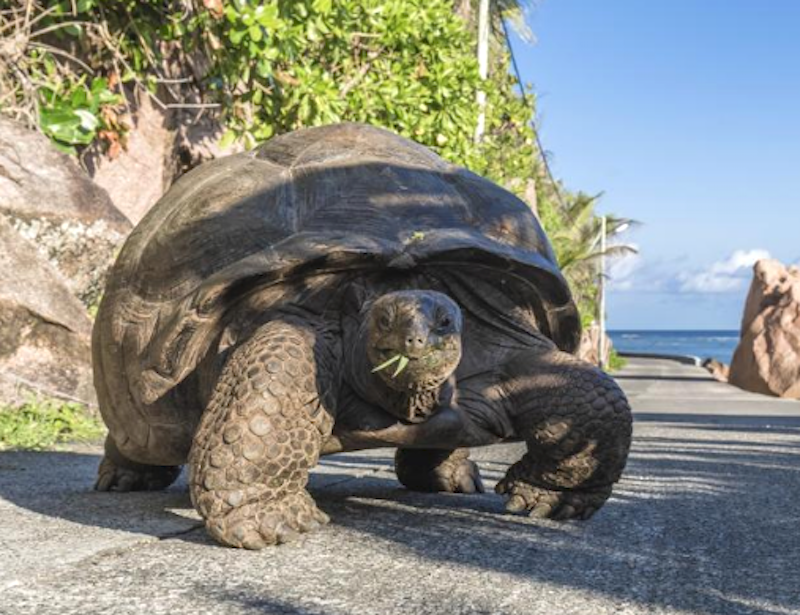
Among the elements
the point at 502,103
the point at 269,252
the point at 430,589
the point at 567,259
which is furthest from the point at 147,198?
the point at 567,259

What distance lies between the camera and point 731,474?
5.45 m

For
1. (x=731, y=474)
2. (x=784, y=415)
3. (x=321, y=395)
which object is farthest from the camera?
(x=784, y=415)

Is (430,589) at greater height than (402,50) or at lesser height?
lesser

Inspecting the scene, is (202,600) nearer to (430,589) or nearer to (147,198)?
(430,589)

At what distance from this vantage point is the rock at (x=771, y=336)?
22312 millimetres

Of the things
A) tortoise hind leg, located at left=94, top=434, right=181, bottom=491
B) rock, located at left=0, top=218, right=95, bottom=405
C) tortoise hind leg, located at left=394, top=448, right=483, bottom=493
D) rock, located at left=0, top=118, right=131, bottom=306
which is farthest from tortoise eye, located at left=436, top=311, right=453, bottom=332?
rock, located at left=0, top=118, right=131, bottom=306

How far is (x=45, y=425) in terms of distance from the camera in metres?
6.33

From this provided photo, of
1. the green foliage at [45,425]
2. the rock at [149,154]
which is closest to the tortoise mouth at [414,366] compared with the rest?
the green foliage at [45,425]

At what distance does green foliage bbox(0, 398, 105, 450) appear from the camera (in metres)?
5.91

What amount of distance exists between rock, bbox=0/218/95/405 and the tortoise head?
405 cm

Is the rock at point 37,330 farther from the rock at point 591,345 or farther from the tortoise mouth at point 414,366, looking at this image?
the rock at point 591,345

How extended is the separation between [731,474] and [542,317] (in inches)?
78.9

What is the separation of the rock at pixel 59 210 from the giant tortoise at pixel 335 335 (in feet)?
10.5

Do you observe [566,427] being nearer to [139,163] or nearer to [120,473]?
[120,473]
